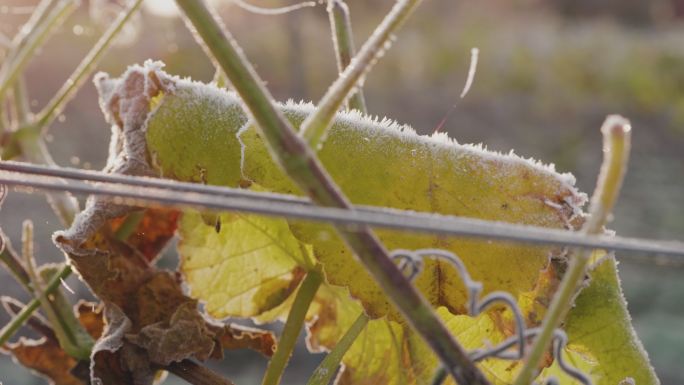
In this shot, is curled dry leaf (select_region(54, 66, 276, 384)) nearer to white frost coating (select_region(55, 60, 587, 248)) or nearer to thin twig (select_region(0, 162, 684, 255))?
white frost coating (select_region(55, 60, 587, 248))

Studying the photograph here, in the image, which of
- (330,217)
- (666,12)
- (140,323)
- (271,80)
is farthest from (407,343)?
(666,12)

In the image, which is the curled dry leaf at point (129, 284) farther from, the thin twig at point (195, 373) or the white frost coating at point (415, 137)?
the white frost coating at point (415, 137)

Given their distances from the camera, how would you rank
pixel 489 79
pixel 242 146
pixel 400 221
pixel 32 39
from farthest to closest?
pixel 489 79, pixel 32 39, pixel 242 146, pixel 400 221

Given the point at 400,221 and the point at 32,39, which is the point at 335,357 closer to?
the point at 400,221

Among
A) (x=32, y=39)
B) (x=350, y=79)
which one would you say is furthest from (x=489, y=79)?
(x=350, y=79)

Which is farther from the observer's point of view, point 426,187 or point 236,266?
point 236,266

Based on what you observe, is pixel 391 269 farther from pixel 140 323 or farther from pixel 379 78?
pixel 379 78
